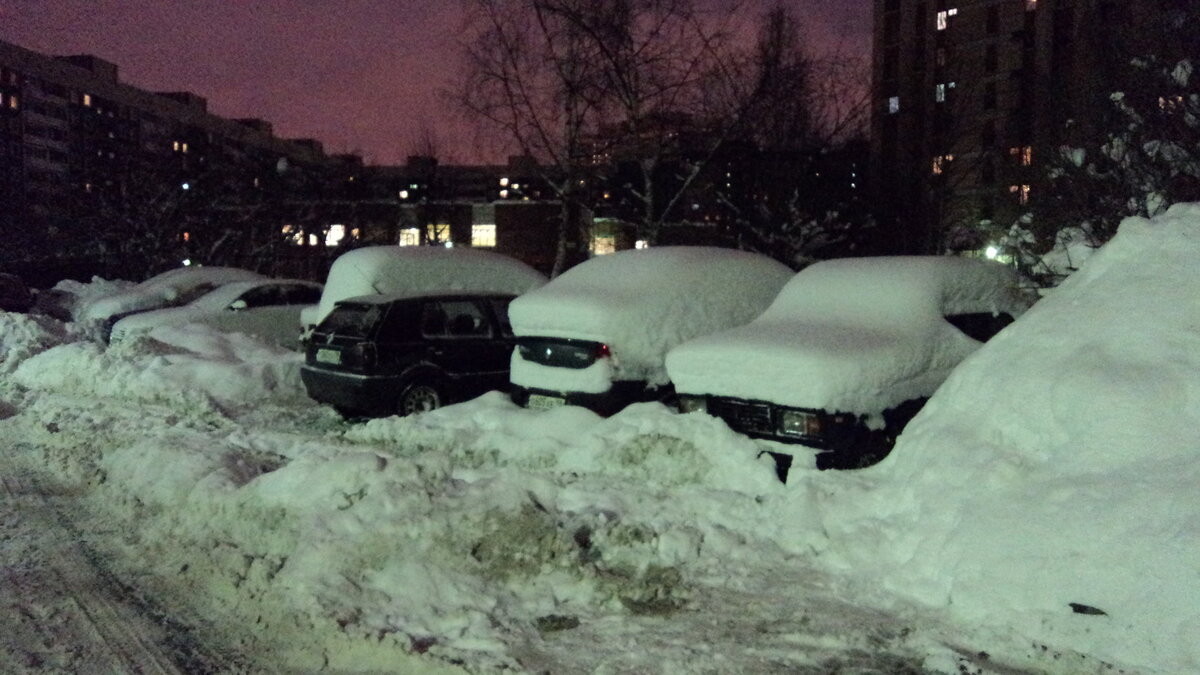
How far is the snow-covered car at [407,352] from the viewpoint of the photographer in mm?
10680

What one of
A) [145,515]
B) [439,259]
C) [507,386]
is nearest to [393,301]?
[507,386]

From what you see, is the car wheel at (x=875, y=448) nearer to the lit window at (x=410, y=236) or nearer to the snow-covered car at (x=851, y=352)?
→ the snow-covered car at (x=851, y=352)

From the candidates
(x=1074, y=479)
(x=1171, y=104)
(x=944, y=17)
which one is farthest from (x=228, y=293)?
(x=944, y=17)

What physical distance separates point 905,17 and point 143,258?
5210 centimetres

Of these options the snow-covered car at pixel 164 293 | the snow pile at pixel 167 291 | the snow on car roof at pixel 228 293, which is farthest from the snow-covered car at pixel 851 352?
the snow pile at pixel 167 291

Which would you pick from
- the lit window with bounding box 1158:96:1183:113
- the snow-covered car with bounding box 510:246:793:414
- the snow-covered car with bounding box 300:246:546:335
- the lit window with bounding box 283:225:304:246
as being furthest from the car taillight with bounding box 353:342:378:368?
the lit window with bounding box 283:225:304:246

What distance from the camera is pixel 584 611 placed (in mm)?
4996

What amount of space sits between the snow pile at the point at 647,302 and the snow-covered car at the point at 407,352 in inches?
61.3

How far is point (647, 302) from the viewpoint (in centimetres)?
911

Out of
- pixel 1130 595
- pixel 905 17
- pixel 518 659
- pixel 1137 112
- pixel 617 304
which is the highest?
pixel 905 17

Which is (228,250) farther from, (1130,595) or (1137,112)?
(1130,595)

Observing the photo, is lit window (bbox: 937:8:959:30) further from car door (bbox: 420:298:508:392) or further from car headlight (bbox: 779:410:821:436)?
car headlight (bbox: 779:410:821:436)

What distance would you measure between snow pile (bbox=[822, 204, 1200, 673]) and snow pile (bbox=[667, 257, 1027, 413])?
642 millimetres

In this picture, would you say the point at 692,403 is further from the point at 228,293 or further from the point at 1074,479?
the point at 228,293
